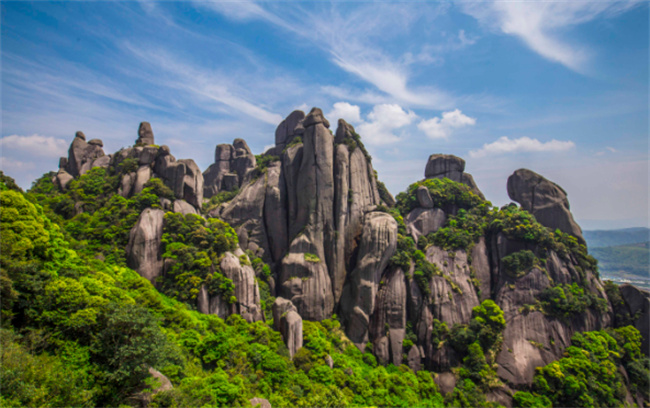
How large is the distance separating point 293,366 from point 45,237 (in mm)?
17359

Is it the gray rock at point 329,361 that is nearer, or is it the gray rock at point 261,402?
the gray rock at point 261,402

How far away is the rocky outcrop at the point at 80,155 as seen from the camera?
3803cm

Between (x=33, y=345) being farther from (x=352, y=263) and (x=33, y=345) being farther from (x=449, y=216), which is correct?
(x=449, y=216)

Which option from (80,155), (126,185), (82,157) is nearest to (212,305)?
(126,185)

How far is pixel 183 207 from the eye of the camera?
2958 cm

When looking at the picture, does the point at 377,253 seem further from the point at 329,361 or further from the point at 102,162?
the point at 102,162

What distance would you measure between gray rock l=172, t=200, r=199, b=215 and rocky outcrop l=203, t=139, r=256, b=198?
70.2 feet

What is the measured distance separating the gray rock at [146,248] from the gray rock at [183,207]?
9.52 feet

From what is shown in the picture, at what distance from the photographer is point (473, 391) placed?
25438mm

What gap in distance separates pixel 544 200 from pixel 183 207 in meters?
44.1

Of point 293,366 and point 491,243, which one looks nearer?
point 293,366

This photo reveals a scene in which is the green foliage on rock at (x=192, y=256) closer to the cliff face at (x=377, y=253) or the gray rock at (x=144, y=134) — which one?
the cliff face at (x=377, y=253)

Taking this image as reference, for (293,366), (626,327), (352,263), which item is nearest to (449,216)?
(352,263)

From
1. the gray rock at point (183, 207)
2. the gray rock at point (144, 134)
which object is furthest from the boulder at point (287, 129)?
the gray rock at point (144, 134)
